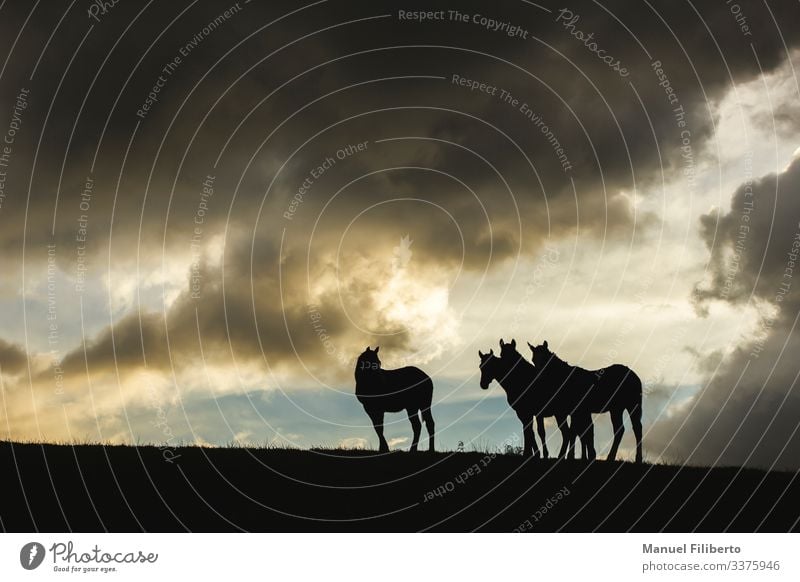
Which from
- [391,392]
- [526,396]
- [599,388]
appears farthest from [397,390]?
[599,388]

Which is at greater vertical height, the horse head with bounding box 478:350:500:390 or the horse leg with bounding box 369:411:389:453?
the horse head with bounding box 478:350:500:390

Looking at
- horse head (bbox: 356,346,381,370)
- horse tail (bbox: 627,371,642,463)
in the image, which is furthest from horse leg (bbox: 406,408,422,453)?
horse tail (bbox: 627,371,642,463)

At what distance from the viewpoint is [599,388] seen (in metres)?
24.7

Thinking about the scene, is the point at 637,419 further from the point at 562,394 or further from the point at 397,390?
the point at 397,390

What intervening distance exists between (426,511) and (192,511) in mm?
5232

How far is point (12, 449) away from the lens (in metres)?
21.2

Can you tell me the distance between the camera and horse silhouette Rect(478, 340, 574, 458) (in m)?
23.8

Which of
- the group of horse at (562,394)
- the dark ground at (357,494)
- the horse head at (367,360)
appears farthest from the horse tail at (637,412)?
the horse head at (367,360)
